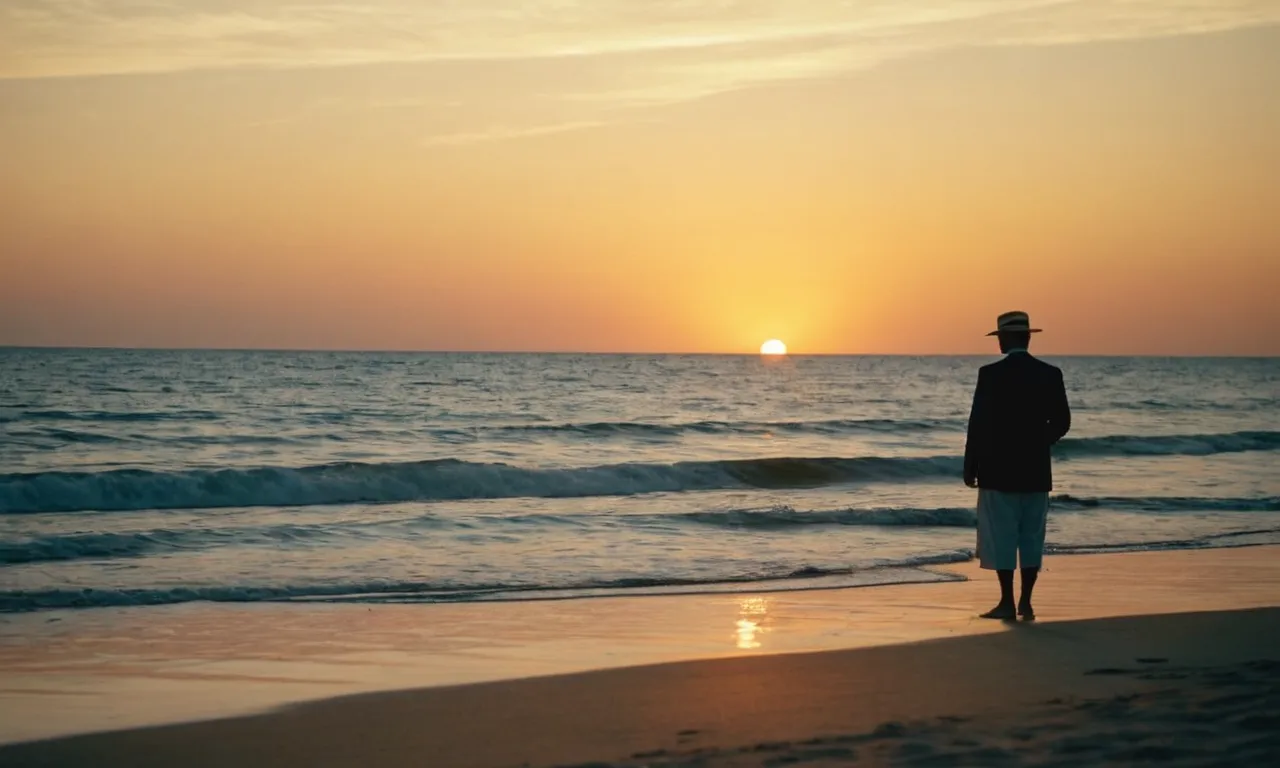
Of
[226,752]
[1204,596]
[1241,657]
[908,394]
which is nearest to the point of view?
[226,752]

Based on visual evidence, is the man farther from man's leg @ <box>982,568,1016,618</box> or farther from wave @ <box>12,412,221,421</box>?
wave @ <box>12,412,221,421</box>

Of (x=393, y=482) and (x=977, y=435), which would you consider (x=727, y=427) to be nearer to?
(x=393, y=482)

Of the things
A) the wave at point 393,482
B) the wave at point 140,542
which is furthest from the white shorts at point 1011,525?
the wave at point 393,482

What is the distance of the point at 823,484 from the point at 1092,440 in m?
11.5

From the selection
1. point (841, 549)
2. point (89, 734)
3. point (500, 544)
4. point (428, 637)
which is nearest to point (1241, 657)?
point (428, 637)

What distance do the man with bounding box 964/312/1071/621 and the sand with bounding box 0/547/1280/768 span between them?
65cm

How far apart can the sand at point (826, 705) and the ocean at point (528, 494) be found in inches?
106

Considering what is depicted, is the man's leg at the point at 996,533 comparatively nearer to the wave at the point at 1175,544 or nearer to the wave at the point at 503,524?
the wave at the point at 1175,544

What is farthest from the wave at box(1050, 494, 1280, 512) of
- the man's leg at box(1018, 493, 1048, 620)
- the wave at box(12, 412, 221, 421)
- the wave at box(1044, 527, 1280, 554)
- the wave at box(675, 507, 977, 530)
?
the wave at box(12, 412, 221, 421)

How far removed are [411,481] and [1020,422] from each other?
16.0 m

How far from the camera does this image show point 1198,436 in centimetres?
3556

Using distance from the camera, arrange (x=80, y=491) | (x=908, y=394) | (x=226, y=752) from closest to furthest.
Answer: (x=226, y=752) < (x=80, y=491) < (x=908, y=394)

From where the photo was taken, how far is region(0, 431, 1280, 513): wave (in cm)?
2080

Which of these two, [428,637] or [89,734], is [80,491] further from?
[89,734]
